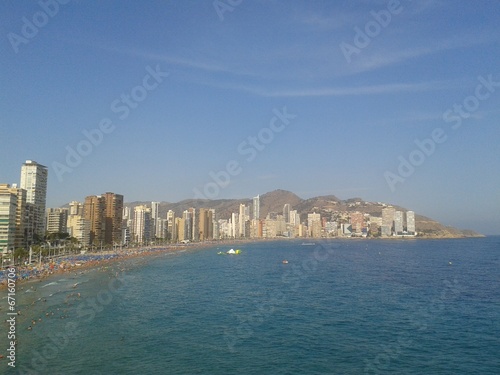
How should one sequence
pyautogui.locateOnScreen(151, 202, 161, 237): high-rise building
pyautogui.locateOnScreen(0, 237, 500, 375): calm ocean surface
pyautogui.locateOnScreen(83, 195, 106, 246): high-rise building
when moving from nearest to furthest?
pyautogui.locateOnScreen(0, 237, 500, 375): calm ocean surface < pyautogui.locateOnScreen(83, 195, 106, 246): high-rise building < pyautogui.locateOnScreen(151, 202, 161, 237): high-rise building

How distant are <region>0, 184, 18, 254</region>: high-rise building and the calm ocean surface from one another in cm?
2693

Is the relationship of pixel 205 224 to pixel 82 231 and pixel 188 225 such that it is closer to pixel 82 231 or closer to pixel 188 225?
pixel 188 225

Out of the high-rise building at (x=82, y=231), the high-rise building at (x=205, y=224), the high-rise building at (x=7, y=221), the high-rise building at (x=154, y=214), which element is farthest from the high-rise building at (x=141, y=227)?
the high-rise building at (x=7, y=221)

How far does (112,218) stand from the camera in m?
117

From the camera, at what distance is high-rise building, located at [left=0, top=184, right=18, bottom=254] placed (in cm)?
6122

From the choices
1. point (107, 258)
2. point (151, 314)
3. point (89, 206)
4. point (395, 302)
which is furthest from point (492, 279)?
point (89, 206)

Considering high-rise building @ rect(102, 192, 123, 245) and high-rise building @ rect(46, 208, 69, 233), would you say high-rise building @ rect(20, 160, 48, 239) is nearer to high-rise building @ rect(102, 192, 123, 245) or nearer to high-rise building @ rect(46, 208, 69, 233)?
high-rise building @ rect(46, 208, 69, 233)

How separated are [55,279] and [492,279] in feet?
160

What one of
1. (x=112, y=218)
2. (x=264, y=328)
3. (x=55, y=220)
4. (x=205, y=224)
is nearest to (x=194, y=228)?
(x=205, y=224)

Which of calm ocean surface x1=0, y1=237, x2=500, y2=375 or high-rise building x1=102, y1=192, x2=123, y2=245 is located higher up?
high-rise building x1=102, y1=192, x2=123, y2=245

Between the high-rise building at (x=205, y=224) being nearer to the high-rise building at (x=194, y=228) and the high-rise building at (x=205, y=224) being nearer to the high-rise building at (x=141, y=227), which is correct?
the high-rise building at (x=194, y=228)

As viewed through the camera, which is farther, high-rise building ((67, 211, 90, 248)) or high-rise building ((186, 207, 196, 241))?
high-rise building ((186, 207, 196, 241))

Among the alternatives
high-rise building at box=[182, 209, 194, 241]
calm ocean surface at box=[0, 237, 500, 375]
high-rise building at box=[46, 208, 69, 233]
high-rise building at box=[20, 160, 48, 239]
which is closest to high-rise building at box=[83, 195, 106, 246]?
high-rise building at box=[46, 208, 69, 233]

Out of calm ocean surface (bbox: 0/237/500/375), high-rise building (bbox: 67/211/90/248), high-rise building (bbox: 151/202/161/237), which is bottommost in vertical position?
calm ocean surface (bbox: 0/237/500/375)
